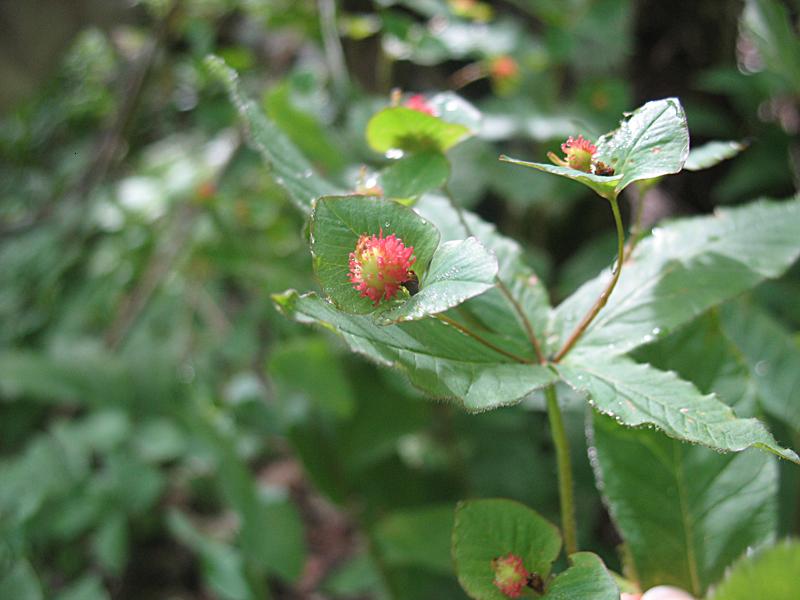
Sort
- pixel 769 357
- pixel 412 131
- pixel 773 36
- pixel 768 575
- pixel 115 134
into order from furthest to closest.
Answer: pixel 115 134, pixel 773 36, pixel 769 357, pixel 412 131, pixel 768 575

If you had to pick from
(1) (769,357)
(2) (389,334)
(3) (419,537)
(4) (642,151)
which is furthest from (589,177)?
(3) (419,537)

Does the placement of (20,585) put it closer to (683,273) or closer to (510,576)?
(510,576)

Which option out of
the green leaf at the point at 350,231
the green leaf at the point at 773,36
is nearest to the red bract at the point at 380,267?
the green leaf at the point at 350,231

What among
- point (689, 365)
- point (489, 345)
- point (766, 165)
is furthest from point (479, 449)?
point (766, 165)

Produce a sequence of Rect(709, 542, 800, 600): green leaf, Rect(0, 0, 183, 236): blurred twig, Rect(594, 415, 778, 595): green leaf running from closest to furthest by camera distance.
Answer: Rect(709, 542, 800, 600): green leaf → Rect(594, 415, 778, 595): green leaf → Rect(0, 0, 183, 236): blurred twig

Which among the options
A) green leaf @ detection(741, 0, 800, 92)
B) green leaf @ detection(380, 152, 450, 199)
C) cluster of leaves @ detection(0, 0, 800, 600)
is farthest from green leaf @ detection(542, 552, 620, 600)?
green leaf @ detection(741, 0, 800, 92)

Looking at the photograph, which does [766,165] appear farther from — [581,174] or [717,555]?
[581,174]

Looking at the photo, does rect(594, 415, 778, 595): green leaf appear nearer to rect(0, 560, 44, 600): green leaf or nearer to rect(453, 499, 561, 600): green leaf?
rect(453, 499, 561, 600): green leaf
